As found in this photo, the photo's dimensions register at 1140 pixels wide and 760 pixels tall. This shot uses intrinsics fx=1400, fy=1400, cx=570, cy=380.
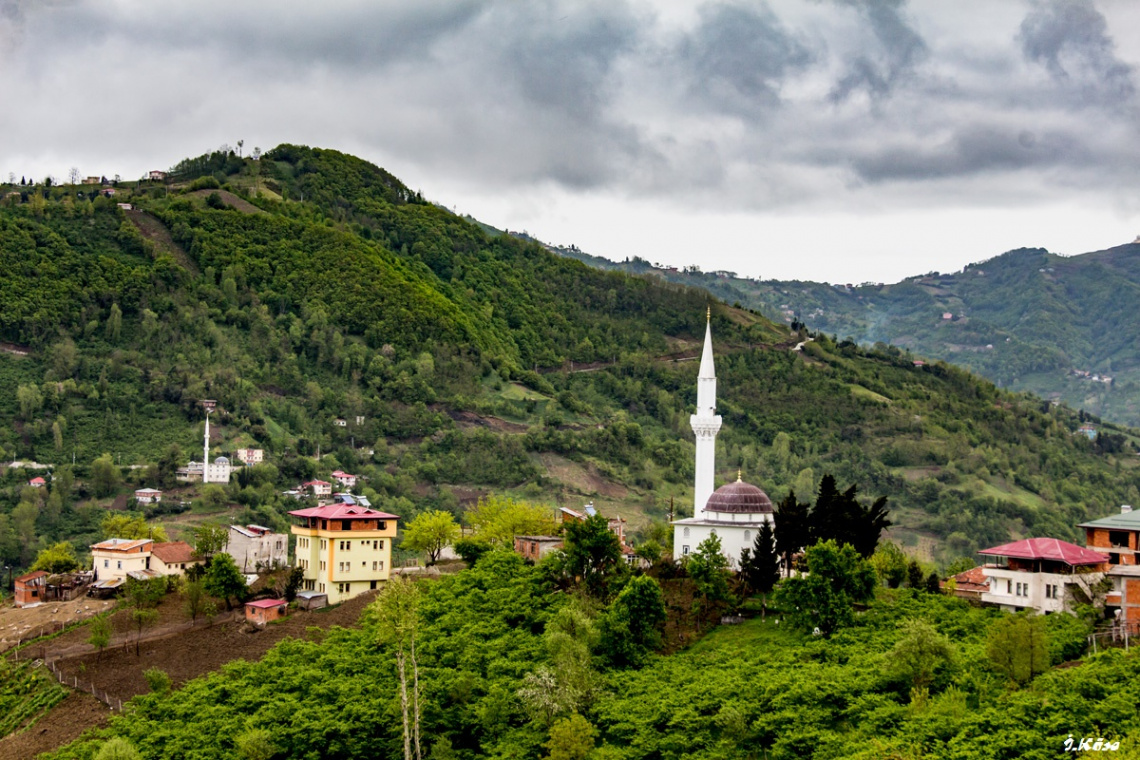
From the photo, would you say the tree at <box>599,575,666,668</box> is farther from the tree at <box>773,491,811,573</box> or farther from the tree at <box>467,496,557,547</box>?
the tree at <box>467,496,557,547</box>

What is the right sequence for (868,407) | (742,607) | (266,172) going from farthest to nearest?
(266,172)
(868,407)
(742,607)

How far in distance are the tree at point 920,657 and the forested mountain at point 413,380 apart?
69189 millimetres

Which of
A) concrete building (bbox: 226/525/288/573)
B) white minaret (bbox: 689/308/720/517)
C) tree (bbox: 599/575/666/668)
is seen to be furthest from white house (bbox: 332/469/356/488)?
tree (bbox: 599/575/666/668)

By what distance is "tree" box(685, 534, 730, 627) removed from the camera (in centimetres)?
5369

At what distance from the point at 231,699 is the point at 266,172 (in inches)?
5506

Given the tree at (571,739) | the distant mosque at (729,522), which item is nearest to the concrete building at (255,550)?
the distant mosque at (729,522)

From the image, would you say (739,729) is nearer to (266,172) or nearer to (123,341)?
(123,341)

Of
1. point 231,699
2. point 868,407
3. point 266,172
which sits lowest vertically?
point 231,699

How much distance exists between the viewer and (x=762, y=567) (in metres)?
55.6

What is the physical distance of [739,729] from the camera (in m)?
41.3

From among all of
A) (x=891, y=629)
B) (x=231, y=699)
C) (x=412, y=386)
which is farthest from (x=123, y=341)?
(x=891, y=629)

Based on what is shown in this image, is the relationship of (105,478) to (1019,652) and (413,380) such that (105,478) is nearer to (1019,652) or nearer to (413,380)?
(413,380)

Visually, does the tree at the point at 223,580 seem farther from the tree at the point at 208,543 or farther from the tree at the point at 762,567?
the tree at the point at 762,567

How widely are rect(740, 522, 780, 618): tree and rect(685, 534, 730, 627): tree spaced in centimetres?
121
